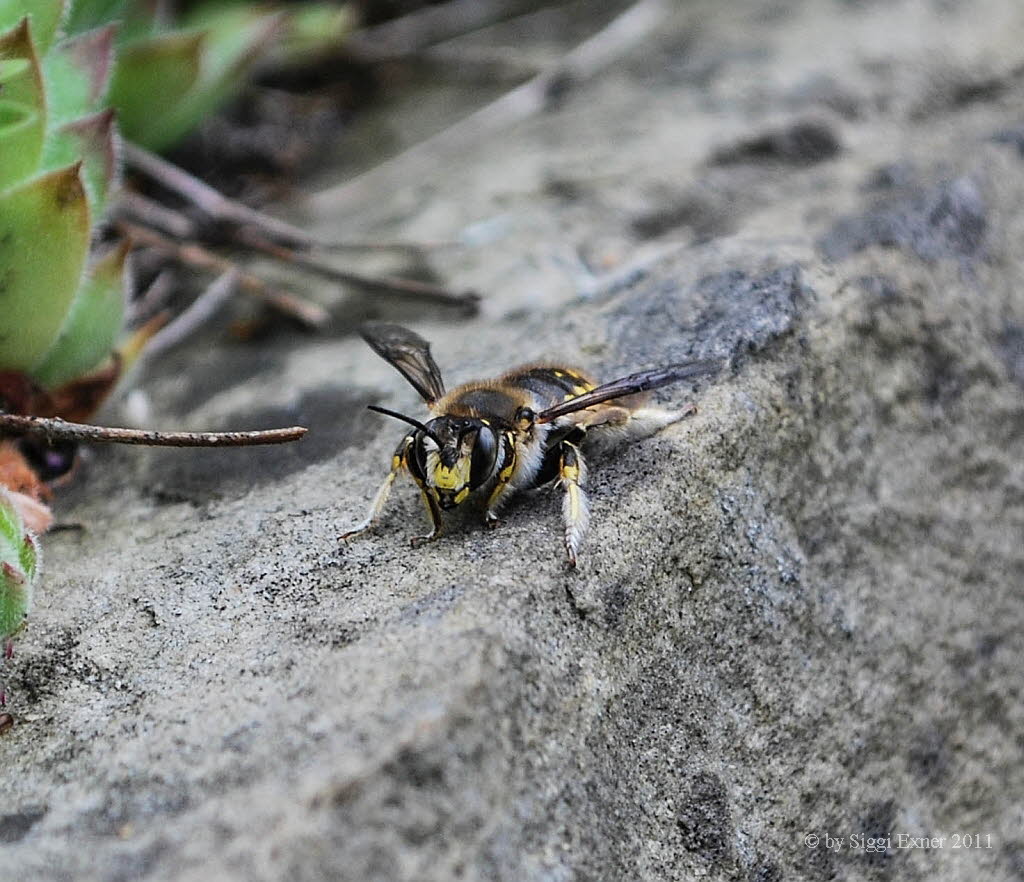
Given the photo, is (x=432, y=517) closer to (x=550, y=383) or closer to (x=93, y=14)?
(x=550, y=383)

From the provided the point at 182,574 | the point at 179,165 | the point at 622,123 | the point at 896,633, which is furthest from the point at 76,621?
the point at 622,123

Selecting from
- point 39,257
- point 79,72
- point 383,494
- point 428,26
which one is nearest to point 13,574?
point 383,494

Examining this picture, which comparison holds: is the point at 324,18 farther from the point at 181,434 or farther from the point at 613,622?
the point at 613,622

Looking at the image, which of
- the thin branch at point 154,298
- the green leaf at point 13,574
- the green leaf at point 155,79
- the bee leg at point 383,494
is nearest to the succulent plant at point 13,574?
the green leaf at point 13,574

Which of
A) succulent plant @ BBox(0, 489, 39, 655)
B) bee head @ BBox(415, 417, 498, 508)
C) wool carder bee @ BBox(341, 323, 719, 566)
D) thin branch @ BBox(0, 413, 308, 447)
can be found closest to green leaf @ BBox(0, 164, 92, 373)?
thin branch @ BBox(0, 413, 308, 447)

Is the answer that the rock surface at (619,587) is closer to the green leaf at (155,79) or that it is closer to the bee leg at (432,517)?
the bee leg at (432,517)

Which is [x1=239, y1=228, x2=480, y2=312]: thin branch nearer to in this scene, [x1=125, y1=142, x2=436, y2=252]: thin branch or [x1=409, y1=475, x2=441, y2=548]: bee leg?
[x1=125, y1=142, x2=436, y2=252]: thin branch
